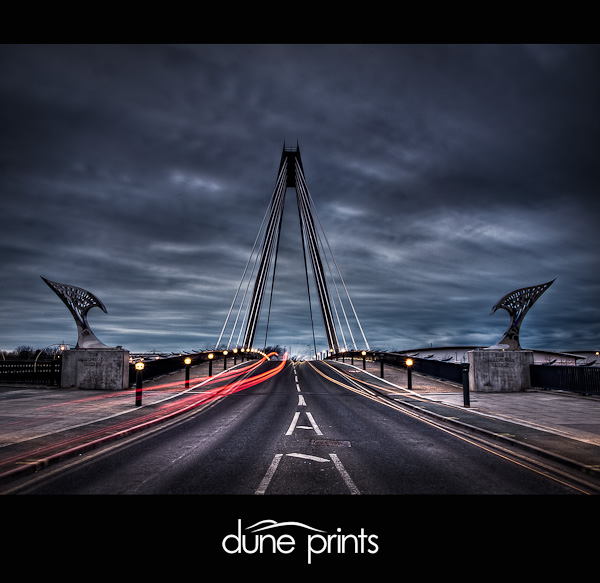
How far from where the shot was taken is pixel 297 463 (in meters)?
6.83

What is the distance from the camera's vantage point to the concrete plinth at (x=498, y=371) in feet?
65.0

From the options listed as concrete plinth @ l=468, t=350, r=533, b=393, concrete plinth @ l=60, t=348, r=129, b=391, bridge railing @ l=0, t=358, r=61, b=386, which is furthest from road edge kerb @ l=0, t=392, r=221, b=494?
concrete plinth @ l=468, t=350, r=533, b=393

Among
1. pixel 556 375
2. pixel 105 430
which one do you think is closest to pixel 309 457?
pixel 105 430

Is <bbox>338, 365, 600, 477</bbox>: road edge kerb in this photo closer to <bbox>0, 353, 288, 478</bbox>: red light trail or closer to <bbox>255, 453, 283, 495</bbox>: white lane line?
<bbox>255, 453, 283, 495</bbox>: white lane line

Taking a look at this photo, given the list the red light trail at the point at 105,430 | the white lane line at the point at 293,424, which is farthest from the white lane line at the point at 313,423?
the red light trail at the point at 105,430

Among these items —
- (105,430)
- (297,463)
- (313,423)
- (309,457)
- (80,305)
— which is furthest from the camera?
(80,305)

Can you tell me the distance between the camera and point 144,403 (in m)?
14.5

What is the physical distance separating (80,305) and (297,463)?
19303 mm

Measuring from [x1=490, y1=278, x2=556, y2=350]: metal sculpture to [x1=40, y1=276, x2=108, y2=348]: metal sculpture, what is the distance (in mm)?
23528

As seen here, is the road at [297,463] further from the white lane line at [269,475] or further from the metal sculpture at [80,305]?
the metal sculpture at [80,305]

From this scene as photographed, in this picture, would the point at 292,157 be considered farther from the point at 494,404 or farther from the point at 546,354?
the point at 494,404

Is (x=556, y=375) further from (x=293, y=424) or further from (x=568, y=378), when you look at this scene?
(x=293, y=424)

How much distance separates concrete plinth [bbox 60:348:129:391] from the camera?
63.7 ft
